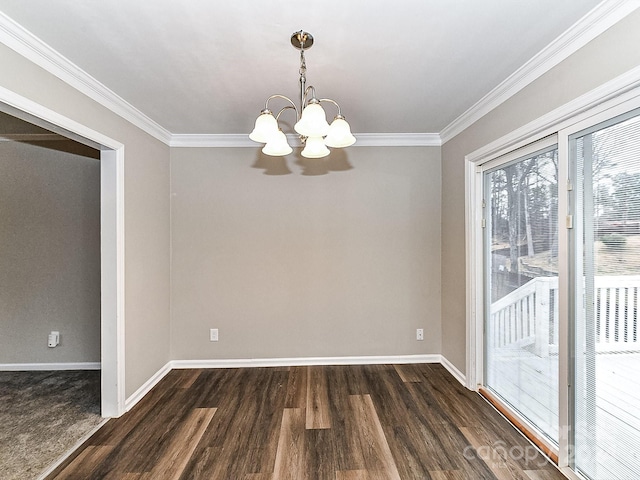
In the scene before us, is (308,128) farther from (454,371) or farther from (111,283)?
(454,371)

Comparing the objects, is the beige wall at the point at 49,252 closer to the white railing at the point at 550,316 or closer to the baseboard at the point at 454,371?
the baseboard at the point at 454,371

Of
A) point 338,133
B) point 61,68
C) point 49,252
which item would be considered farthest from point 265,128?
point 49,252

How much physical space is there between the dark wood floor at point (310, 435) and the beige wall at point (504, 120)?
2.13 feet

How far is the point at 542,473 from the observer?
6.00 ft

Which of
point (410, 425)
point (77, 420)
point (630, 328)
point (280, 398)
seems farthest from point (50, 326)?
point (630, 328)

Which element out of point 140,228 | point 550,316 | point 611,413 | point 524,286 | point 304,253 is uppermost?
point 140,228

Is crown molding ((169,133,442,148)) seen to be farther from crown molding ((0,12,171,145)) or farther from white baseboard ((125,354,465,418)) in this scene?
white baseboard ((125,354,465,418))

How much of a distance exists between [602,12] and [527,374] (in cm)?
221

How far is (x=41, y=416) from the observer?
2.45 m

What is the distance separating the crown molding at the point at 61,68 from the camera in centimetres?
→ 159

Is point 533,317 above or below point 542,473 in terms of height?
above

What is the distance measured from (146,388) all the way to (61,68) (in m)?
2.60

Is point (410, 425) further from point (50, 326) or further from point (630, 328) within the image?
point (50, 326)

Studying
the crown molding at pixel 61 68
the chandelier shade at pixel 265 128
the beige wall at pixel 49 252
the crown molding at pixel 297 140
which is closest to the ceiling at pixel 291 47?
the crown molding at pixel 61 68
